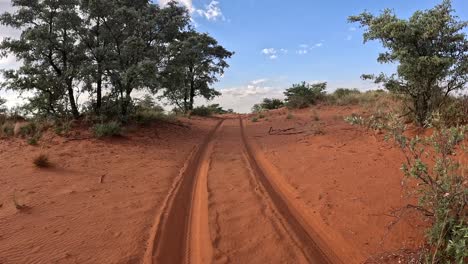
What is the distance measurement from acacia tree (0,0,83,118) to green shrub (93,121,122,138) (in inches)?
96.5

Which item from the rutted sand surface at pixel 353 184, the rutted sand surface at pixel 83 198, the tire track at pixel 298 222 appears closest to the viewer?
the tire track at pixel 298 222

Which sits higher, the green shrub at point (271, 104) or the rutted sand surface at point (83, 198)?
the green shrub at point (271, 104)

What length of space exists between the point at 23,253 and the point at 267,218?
11.3ft

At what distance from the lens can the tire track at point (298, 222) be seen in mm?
4504

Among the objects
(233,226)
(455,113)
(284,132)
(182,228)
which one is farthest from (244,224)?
(284,132)

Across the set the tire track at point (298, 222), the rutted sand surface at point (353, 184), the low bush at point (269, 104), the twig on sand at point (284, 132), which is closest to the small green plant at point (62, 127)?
the rutted sand surface at point (353, 184)

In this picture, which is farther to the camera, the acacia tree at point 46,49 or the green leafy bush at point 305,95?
the green leafy bush at point 305,95

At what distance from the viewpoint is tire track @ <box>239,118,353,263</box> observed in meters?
4.50

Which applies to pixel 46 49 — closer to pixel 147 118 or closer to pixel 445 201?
pixel 147 118

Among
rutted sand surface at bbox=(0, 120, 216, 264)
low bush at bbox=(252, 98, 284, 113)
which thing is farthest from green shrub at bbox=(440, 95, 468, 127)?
low bush at bbox=(252, 98, 284, 113)

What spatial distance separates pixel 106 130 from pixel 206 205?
7116 mm

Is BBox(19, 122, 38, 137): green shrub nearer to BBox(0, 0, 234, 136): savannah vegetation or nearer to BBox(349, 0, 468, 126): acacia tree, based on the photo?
BBox(0, 0, 234, 136): savannah vegetation

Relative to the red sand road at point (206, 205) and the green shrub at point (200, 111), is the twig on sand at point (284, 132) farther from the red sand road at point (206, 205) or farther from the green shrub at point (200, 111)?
the green shrub at point (200, 111)

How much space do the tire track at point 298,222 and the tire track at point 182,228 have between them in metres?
1.27
